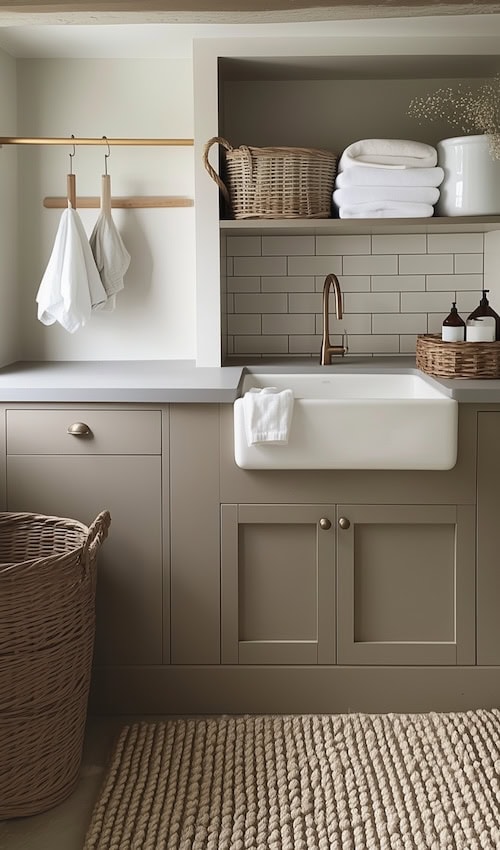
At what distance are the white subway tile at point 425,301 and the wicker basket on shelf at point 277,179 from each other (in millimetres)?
574

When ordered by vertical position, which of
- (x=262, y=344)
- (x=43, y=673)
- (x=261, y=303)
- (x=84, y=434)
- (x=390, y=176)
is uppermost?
(x=390, y=176)

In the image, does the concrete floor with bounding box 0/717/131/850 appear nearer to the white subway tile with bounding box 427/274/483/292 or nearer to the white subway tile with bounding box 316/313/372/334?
the white subway tile with bounding box 316/313/372/334

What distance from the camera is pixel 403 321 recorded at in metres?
3.61

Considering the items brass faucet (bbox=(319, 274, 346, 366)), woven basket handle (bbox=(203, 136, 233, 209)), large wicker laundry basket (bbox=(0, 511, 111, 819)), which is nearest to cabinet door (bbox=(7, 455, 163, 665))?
large wicker laundry basket (bbox=(0, 511, 111, 819))

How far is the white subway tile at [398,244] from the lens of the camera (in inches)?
140

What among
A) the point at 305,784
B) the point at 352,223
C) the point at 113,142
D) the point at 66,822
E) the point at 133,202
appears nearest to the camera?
the point at 66,822

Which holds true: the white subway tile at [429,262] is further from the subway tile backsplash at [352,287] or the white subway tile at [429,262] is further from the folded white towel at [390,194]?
the folded white towel at [390,194]

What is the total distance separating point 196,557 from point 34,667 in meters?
0.65

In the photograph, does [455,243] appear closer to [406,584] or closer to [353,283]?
[353,283]

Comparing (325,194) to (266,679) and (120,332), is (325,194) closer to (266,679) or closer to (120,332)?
(120,332)

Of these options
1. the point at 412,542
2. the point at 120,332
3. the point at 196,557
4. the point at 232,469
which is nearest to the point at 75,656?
the point at 196,557

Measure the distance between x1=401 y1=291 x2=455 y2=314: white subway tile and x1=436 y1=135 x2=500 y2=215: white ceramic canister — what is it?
50 cm

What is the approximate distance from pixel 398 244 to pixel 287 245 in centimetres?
40

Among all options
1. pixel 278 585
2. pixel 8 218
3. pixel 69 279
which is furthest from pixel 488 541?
pixel 8 218
